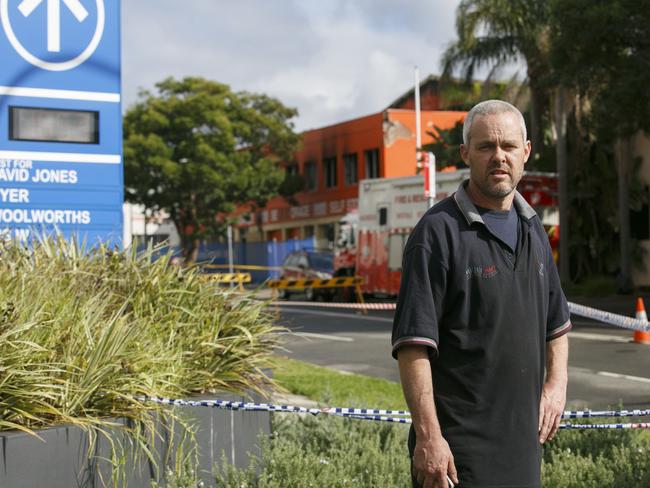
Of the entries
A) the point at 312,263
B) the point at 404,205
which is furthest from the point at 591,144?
the point at 312,263

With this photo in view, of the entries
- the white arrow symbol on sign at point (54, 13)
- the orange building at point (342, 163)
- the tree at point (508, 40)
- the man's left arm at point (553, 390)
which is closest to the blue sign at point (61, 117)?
the white arrow symbol on sign at point (54, 13)

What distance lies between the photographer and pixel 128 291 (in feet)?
21.1

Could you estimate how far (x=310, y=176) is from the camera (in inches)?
2074

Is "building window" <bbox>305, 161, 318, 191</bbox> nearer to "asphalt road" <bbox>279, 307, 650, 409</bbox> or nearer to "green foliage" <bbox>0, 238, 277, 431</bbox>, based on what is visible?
"asphalt road" <bbox>279, 307, 650, 409</bbox>

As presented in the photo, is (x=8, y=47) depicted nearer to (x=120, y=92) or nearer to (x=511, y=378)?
(x=120, y=92)

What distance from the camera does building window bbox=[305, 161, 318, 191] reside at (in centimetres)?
5222

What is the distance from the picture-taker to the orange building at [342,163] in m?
45.7

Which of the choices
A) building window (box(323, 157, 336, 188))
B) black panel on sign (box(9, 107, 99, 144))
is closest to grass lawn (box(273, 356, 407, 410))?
black panel on sign (box(9, 107, 99, 144))

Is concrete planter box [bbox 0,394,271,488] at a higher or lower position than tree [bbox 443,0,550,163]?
lower

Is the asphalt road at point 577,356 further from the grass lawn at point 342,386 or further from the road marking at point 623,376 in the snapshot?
the grass lawn at point 342,386

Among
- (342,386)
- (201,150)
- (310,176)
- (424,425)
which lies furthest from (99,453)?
(310,176)

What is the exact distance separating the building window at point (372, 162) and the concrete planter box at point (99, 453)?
41.1 metres

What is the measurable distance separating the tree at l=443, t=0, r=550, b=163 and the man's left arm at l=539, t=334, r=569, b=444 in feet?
79.9

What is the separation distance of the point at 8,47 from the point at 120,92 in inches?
48.0
